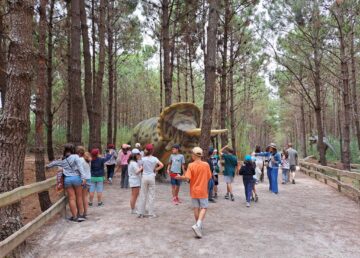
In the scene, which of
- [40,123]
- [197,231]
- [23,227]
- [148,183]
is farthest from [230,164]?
[23,227]

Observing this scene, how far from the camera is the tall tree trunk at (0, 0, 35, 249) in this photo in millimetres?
4965

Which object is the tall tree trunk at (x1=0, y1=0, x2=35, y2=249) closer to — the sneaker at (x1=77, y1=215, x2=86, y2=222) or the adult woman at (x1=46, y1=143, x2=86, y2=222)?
the adult woman at (x1=46, y1=143, x2=86, y2=222)

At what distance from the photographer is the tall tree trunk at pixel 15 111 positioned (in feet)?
16.3

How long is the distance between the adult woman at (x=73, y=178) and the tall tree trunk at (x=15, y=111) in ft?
5.88

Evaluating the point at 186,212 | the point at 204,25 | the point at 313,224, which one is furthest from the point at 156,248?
the point at 204,25

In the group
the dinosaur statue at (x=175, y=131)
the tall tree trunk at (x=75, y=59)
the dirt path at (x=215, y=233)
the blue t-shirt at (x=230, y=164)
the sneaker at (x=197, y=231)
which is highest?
the tall tree trunk at (x=75, y=59)

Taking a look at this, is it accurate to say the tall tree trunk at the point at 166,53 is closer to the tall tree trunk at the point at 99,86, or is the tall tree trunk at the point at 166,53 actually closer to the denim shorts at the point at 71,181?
the tall tree trunk at the point at 99,86

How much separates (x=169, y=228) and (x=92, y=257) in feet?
6.04

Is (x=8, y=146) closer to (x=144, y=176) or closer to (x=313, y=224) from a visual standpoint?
(x=144, y=176)

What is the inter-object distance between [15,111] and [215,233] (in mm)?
3817

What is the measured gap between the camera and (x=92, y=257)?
5.01 meters

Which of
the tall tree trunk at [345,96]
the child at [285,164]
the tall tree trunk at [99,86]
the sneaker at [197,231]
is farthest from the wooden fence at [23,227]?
the tall tree trunk at [345,96]

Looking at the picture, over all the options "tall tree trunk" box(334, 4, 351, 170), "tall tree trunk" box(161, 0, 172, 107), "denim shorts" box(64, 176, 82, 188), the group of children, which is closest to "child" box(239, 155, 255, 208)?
→ the group of children

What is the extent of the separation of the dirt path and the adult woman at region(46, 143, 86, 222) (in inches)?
13.5
